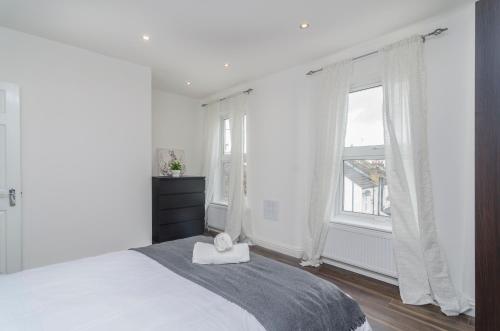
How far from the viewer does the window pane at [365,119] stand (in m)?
2.75

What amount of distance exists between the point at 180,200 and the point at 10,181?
6.09 ft

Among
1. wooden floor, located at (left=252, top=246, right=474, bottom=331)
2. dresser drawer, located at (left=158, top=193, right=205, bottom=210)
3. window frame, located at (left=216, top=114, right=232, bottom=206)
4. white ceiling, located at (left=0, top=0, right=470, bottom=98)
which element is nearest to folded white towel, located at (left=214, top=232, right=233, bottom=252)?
wooden floor, located at (left=252, top=246, right=474, bottom=331)

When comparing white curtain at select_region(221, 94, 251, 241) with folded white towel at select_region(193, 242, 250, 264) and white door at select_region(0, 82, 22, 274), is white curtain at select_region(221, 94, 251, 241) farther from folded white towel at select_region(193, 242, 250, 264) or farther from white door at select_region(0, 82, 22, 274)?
white door at select_region(0, 82, 22, 274)

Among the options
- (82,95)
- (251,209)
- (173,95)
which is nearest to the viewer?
(82,95)

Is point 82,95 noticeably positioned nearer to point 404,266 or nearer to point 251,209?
point 251,209

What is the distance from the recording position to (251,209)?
158 inches

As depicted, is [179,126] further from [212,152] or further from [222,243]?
[222,243]

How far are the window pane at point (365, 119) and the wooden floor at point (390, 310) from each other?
1.45 metres

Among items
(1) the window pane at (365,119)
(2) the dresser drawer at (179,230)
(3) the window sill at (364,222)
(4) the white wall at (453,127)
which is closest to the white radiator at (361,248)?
(3) the window sill at (364,222)

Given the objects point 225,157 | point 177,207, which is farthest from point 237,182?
point 177,207

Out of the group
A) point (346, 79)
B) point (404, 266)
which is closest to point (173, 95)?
point (346, 79)

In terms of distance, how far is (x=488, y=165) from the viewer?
4.90ft

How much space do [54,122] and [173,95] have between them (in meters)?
2.25

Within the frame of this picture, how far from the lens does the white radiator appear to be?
2.54 m
